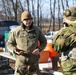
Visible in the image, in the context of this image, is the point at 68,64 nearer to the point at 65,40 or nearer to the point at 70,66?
the point at 70,66

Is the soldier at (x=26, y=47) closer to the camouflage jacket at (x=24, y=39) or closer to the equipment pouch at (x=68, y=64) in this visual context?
the camouflage jacket at (x=24, y=39)

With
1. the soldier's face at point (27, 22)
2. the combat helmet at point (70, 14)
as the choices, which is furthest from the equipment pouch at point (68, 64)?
the soldier's face at point (27, 22)

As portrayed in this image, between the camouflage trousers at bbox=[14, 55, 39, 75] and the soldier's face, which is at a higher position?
the soldier's face

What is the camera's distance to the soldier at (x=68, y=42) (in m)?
3.11

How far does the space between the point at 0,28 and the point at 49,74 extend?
8255mm

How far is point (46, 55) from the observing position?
7.23 metres

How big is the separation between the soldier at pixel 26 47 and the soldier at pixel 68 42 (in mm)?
1110

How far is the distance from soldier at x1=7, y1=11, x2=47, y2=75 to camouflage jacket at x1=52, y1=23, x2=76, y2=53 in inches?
43.9

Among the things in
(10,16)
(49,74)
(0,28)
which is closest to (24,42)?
(49,74)

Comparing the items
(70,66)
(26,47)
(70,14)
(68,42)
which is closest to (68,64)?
(70,66)

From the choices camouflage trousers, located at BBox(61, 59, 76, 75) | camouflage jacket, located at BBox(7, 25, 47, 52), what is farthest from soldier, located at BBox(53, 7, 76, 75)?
camouflage jacket, located at BBox(7, 25, 47, 52)

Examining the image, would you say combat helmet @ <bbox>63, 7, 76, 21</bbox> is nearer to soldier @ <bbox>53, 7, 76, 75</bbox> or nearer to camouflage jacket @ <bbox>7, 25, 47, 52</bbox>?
soldier @ <bbox>53, 7, 76, 75</bbox>

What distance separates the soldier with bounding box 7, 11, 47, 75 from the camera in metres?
4.24

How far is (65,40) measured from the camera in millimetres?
3115
